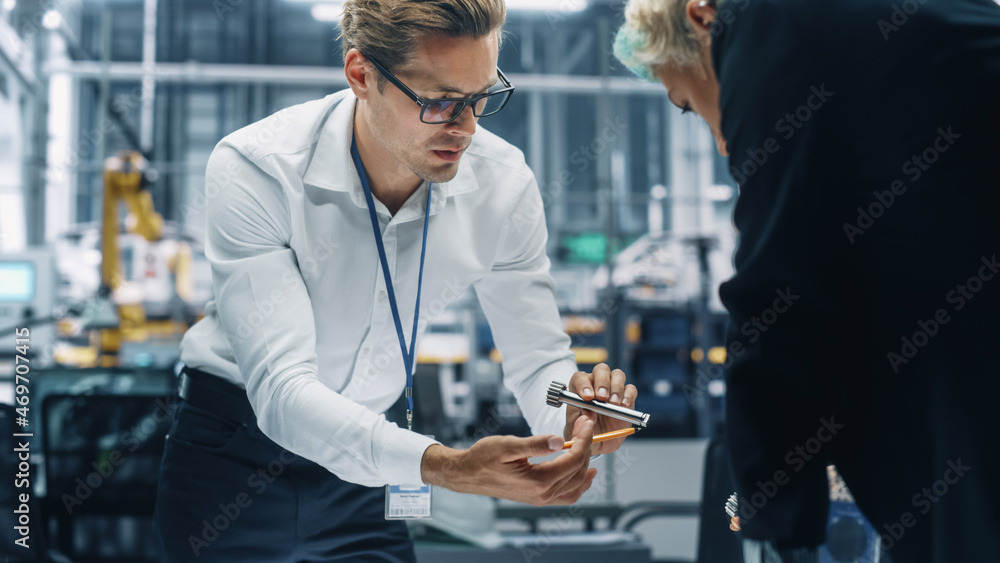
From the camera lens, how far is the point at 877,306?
79 cm

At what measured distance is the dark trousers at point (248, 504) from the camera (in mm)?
1430

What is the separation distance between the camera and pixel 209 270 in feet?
27.3

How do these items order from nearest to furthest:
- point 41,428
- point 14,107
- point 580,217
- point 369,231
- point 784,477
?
point 784,477
point 369,231
point 41,428
point 14,107
point 580,217

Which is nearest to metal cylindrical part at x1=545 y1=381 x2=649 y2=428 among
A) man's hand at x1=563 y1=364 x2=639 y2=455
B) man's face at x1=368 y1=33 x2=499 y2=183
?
man's hand at x1=563 y1=364 x2=639 y2=455

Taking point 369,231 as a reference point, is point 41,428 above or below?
below

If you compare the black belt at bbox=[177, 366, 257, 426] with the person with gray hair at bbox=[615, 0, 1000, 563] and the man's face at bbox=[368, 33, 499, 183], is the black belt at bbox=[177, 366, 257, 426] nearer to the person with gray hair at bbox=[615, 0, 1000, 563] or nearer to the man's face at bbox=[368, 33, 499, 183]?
the man's face at bbox=[368, 33, 499, 183]

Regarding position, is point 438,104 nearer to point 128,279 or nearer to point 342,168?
point 342,168

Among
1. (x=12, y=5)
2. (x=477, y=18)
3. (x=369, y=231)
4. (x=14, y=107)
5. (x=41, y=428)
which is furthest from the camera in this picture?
(x=14, y=107)

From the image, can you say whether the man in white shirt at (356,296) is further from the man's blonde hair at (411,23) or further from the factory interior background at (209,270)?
the factory interior background at (209,270)

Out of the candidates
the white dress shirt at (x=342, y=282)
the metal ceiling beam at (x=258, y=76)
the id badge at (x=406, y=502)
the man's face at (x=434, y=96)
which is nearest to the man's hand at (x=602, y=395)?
the white dress shirt at (x=342, y=282)

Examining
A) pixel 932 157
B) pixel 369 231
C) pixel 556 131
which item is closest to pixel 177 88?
pixel 556 131

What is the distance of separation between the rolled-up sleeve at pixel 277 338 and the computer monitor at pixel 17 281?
17.6ft

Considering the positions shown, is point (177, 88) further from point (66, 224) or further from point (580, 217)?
point (580, 217)

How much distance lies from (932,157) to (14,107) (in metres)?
8.93
